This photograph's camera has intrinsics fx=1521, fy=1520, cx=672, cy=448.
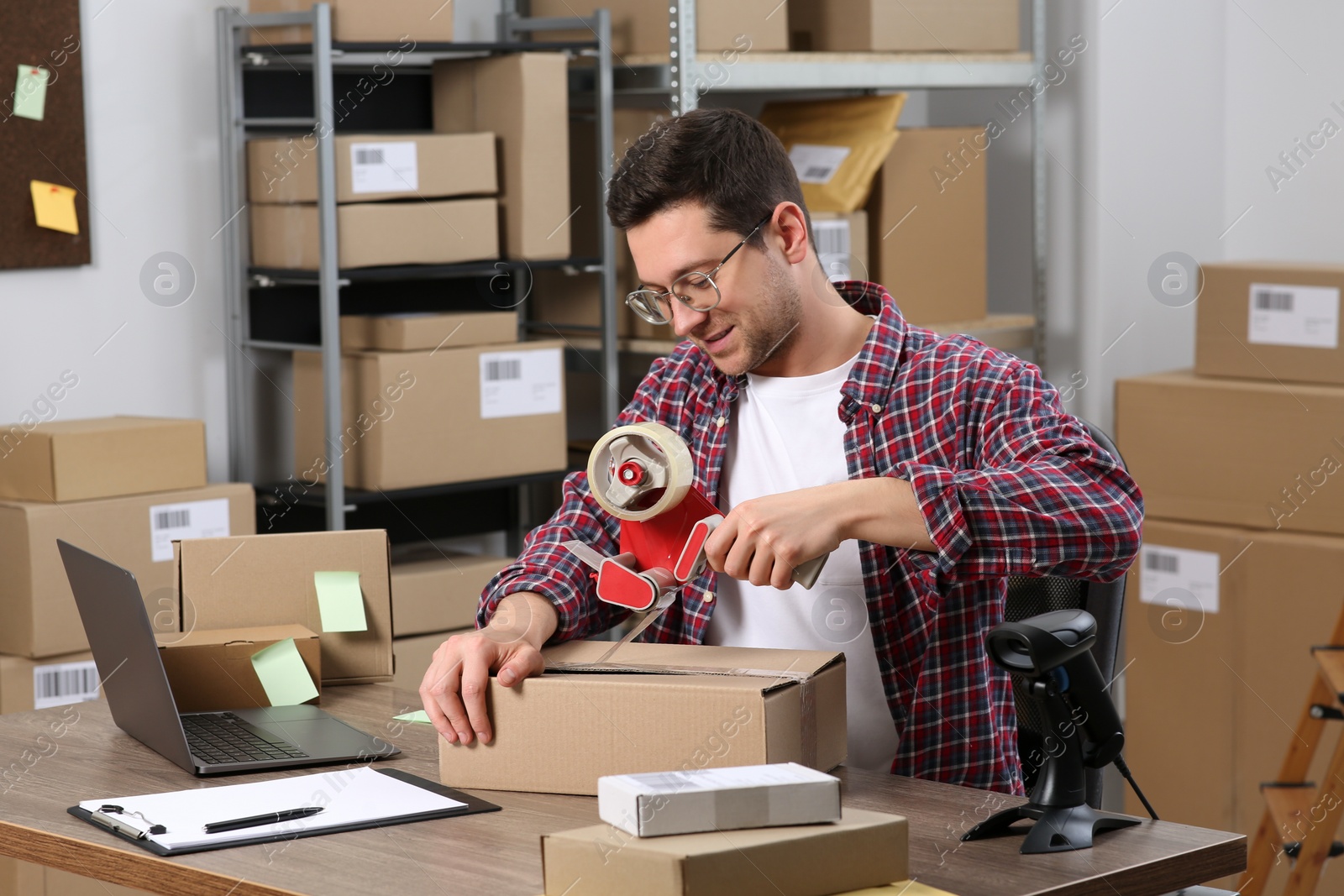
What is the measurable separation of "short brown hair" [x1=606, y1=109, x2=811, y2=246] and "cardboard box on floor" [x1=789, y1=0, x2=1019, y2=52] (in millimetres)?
1614

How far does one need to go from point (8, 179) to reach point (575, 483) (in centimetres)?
155

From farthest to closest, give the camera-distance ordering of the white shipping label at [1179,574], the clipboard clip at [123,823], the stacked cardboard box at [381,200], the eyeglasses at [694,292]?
1. the white shipping label at [1179,574]
2. the stacked cardboard box at [381,200]
3. the eyeglasses at [694,292]
4. the clipboard clip at [123,823]

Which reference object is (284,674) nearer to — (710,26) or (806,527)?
(806,527)

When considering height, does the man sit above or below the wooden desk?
above

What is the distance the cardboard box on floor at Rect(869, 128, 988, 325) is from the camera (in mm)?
3365

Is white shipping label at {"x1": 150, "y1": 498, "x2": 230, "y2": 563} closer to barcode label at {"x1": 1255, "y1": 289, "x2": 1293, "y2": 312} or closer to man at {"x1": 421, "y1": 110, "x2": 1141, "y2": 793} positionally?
man at {"x1": 421, "y1": 110, "x2": 1141, "y2": 793}

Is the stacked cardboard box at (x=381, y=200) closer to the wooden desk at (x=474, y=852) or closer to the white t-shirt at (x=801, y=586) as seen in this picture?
the white t-shirt at (x=801, y=586)

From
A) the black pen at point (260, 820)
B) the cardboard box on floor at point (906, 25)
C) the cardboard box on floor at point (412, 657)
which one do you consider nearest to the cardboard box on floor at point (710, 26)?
the cardboard box on floor at point (906, 25)

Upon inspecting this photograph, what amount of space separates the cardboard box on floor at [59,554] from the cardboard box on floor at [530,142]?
0.90 m

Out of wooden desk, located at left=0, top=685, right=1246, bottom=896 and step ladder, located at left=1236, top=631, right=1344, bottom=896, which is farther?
Answer: step ladder, located at left=1236, top=631, right=1344, bottom=896

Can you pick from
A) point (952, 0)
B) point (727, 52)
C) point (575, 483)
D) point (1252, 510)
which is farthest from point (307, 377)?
point (1252, 510)

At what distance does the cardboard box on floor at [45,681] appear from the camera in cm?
256

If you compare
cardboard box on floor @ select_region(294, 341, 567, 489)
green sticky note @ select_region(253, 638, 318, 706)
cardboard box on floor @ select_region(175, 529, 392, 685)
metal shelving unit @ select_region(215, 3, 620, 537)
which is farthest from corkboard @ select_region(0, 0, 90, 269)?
green sticky note @ select_region(253, 638, 318, 706)

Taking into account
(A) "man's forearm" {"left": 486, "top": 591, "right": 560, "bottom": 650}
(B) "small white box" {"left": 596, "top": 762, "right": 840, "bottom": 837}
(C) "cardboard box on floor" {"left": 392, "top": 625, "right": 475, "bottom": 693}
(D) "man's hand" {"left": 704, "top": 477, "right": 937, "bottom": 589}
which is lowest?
(C) "cardboard box on floor" {"left": 392, "top": 625, "right": 475, "bottom": 693}
